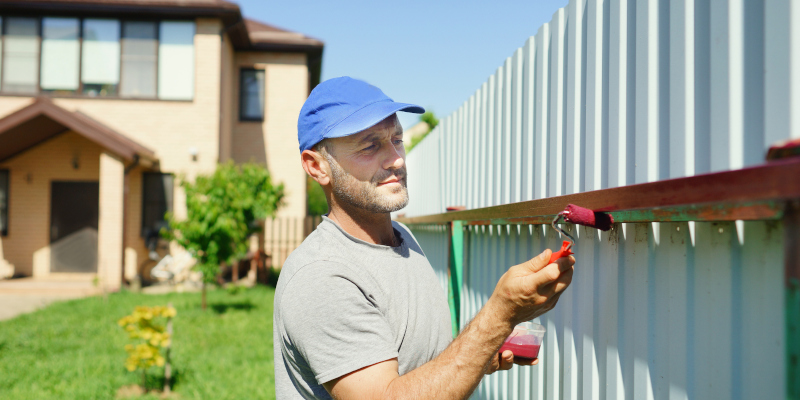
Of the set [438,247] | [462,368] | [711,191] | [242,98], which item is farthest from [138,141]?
[711,191]

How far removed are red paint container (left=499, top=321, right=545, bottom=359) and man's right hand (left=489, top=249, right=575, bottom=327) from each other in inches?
19.2

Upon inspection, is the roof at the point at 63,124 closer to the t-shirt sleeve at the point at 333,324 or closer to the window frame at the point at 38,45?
the window frame at the point at 38,45

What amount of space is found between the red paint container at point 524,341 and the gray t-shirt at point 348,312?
22 cm

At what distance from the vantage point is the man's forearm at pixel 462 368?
1413 millimetres

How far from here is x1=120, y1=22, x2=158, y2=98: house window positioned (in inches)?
530

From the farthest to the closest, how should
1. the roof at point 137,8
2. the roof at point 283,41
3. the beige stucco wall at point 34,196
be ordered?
the roof at point 283,41
the beige stucco wall at point 34,196
the roof at point 137,8

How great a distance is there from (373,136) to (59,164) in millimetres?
14797

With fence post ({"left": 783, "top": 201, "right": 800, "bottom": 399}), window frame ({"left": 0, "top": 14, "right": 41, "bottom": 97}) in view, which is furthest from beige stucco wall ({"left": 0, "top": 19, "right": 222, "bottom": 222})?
fence post ({"left": 783, "top": 201, "right": 800, "bottom": 399})

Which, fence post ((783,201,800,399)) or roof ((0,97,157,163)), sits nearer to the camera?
fence post ((783,201,800,399))

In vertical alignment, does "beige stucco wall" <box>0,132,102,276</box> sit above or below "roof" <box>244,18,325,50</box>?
below

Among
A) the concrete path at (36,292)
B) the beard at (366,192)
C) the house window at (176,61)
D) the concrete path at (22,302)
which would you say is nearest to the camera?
the beard at (366,192)

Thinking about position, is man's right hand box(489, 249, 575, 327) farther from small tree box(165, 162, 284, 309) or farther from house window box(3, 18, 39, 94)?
house window box(3, 18, 39, 94)

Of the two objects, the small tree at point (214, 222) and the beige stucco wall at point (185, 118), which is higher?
the beige stucco wall at point (185, 118)

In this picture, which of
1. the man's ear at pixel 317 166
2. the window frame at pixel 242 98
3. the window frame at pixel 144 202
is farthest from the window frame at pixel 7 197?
the man's ear at pixel 317 166
